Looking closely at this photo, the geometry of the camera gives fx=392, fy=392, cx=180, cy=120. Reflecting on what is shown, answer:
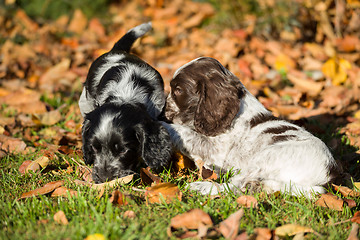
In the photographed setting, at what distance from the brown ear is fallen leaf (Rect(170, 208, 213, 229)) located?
1.61 m

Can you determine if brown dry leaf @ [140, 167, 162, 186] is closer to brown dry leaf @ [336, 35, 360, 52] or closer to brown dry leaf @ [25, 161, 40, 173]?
brown dry leaf @ [25, 161, 40, 173]

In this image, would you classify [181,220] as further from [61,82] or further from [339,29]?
[339,29]

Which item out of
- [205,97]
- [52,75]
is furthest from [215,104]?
[52,75]

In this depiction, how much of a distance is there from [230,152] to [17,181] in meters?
2.15

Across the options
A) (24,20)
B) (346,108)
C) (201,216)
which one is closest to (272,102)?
(346,108)

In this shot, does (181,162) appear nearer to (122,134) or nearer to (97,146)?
(122,134)

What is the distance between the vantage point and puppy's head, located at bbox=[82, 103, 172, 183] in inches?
143

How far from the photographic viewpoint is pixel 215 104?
4215 mm

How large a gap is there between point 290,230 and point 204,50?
5.98 m

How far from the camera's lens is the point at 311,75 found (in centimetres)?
713

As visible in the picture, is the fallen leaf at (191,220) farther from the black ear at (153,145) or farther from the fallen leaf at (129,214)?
the black ear at (153,145)

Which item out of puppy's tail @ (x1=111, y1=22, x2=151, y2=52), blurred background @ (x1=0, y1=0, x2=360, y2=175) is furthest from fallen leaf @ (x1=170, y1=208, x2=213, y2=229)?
puppy's tail @ (x1=111, y1=22, x2=151, y2=52)

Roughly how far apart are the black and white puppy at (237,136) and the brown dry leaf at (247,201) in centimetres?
49

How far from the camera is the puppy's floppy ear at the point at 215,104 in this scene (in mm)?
4199
